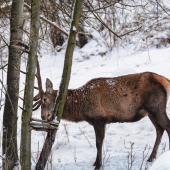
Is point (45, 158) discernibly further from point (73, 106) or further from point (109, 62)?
point (109, 62)

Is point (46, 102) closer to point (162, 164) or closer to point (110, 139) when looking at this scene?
point (110, 139)

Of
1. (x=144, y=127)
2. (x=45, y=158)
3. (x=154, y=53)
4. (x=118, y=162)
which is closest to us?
(x=45, y=158)

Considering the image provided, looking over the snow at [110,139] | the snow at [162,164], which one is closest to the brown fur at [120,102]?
the snow at [110,139]

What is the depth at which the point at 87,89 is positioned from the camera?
4.61m

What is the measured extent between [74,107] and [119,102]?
954mm

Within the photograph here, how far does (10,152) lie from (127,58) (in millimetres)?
8257

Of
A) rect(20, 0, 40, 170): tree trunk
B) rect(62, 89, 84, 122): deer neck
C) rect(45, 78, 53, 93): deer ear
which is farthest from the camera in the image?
rect(62, 89, 84, 122): deer neck

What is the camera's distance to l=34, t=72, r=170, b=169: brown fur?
4.28 m

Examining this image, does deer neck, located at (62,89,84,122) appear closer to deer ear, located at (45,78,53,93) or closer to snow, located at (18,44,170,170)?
deer ear, located at (45,78,53,93)

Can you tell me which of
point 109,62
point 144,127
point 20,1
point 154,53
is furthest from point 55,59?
point 20,1

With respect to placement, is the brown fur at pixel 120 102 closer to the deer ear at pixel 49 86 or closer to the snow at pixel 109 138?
the deer ear at pixel 49 86

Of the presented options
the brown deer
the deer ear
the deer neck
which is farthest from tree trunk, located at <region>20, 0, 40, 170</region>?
the deer neck

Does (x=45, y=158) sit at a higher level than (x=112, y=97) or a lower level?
lower

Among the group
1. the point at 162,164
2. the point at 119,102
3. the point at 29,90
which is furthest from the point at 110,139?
the point at 162,164
